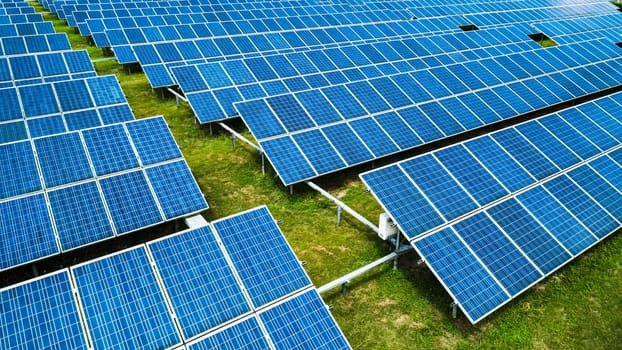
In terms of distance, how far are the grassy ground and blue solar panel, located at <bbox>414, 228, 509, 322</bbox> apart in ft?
3.28

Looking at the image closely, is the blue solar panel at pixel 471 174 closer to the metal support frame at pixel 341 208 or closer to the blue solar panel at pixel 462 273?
the blue solar panel at pixel 462 273

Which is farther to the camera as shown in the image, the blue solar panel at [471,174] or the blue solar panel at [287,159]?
the blue solar panel at [287,159]

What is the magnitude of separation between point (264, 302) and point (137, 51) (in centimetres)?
2148

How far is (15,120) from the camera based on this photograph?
1542cm

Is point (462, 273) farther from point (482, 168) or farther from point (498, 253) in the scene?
point (482, 168)

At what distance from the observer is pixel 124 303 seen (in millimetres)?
8586

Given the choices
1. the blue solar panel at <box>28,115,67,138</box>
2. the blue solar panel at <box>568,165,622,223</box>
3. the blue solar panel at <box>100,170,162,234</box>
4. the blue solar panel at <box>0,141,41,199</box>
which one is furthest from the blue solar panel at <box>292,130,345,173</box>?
the blue solar panel at <box>28,115,67,138</box>

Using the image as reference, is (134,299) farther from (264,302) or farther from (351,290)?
(351,290)

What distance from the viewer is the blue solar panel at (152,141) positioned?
13.2m

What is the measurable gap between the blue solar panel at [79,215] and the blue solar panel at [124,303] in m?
2.08

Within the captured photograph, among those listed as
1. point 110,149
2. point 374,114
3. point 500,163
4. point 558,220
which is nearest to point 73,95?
point 110,149

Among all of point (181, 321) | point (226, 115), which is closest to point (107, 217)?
point (181, 321)

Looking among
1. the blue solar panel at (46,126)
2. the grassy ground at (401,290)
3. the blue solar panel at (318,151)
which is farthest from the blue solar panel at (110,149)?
the blue solar panel at (318,151)

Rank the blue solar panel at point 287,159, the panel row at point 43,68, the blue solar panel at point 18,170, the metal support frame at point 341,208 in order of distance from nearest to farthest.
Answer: the blue solar panel at point 18,170 → the metal support frame at point 341,208 → the blue solar panel at point 287,159 → the panel row at point 43,68
